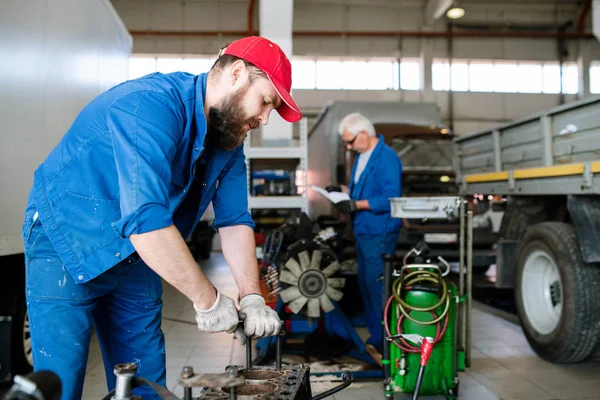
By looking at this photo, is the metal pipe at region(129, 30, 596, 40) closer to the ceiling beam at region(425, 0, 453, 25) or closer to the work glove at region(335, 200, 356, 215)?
the ceiling beam at region(425, 0, 453, 25)

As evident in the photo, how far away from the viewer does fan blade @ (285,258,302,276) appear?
13.3 ft

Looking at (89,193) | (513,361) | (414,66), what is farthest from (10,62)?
(414,66)

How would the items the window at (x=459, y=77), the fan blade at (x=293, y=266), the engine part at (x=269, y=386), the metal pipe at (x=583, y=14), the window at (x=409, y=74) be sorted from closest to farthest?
the engine part at (x=269, y=386), the fan blade at (x=293, y=266), the metal pipe at (x=583, y=14), the window at (x=409, y=74), the window at (x=459, y=77)

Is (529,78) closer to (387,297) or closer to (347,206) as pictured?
(347,206)

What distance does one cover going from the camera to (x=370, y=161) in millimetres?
4574

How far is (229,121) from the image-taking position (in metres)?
1.91

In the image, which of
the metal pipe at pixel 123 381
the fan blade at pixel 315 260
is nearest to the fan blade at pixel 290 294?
the fan blade at pixel 315 260

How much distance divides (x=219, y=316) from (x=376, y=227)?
2.83m

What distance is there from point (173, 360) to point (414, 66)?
13525 millimetres

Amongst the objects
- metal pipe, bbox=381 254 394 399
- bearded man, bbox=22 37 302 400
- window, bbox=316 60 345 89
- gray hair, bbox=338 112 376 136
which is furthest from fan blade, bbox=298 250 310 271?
window, bbox=316 60 345 89

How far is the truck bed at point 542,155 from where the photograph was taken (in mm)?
3693

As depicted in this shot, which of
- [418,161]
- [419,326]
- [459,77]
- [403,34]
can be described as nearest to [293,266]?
[419,326]

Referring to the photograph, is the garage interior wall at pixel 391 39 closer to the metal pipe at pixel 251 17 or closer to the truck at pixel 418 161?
the metal pipe at pixel 251 17

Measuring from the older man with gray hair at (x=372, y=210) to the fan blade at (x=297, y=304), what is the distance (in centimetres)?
60
